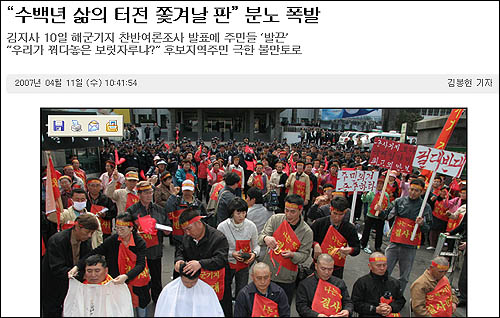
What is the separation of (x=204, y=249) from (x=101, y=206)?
2.33m

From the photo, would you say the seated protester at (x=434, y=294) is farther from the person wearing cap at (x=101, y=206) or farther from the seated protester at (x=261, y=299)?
the person wearing cap at (x=101, y=206)

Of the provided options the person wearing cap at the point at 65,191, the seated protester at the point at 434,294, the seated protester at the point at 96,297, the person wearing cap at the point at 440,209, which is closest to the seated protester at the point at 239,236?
the seated protester at the point at 96,297

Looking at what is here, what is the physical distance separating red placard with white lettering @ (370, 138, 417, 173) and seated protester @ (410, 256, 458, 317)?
80.7 inches

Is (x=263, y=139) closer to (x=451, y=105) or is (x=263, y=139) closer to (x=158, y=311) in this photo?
(x=451, y=105)

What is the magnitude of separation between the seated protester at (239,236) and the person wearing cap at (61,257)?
1516 millimetres

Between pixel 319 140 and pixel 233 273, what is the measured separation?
12.3 m

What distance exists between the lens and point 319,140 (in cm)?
1534

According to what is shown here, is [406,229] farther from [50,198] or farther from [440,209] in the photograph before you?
[50,198]

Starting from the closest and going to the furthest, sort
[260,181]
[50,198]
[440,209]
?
[50,198]
[440,209]
[260,181]

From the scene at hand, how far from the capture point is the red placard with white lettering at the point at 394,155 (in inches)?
197

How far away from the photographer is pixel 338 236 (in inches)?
152

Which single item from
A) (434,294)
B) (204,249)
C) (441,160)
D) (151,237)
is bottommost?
(434,294)

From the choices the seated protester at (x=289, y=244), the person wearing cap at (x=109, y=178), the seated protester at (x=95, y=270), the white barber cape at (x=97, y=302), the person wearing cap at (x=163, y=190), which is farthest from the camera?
the person wearing cap at (x=109, y=178)

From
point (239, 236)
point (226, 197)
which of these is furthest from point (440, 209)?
point (239, 236)
